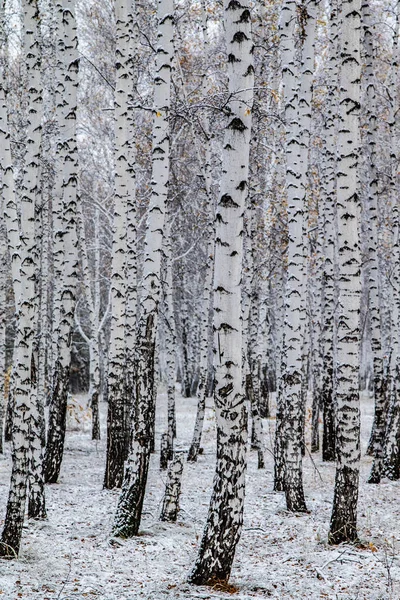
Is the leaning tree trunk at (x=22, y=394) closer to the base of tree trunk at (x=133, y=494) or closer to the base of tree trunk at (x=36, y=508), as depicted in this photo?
the base of tree trunk at (x=133, y=494)

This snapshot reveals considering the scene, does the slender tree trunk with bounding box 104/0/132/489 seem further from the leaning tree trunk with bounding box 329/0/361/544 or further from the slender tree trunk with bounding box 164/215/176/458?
the leaning tree trunk with bounding box 329/0/361/544

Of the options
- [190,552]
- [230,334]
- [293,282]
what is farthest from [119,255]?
[190,552]

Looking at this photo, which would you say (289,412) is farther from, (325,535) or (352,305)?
(352,305)

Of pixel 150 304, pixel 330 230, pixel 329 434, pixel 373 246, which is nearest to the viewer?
pixel 150 304

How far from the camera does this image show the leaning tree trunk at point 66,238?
9.02 m

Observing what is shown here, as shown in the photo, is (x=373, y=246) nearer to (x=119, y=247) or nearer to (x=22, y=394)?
(x=119, y=247)

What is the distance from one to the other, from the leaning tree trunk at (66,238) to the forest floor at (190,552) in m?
0.91

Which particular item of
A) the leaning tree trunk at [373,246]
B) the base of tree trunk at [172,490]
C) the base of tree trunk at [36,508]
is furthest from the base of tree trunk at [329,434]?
the base of tree trunk at [36,508]

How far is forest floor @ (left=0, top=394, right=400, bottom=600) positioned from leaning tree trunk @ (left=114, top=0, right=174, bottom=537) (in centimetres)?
49

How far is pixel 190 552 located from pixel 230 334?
2.91 metres

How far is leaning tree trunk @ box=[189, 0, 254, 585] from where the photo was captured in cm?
529

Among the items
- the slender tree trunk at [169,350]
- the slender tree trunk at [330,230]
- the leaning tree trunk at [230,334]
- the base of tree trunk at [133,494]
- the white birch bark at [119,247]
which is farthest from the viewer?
the slender tree trunk at [169,350]

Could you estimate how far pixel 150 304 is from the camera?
7.17m

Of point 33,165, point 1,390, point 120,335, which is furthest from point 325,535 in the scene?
point 1,390
